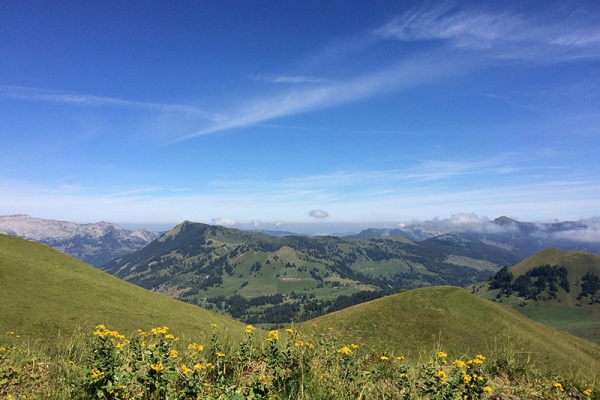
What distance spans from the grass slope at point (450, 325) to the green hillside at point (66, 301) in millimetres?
16709

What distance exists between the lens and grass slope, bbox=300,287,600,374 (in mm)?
34906

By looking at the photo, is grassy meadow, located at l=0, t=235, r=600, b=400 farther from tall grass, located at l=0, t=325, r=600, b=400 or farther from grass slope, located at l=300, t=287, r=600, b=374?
grass slope, located at l=300, t=287, r=600, b=374

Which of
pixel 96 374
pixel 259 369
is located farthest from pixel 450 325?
pixel 96 374

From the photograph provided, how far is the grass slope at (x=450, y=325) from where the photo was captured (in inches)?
1374

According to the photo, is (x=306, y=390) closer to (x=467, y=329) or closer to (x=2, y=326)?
(x=2, y=326)

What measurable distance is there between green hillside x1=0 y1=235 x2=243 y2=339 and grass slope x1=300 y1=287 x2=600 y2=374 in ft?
54.8

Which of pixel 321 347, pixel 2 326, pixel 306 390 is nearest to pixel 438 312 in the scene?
pixel 321 347

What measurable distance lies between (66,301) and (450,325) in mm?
44793

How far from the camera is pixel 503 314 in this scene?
4303 cm

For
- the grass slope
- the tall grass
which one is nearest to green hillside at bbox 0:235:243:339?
the tall grass

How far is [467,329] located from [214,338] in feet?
129

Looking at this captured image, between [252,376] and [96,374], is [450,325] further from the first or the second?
[96,374]

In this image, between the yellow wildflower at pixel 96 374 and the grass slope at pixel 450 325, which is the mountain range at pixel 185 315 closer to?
the grass slope at pixel 450 325

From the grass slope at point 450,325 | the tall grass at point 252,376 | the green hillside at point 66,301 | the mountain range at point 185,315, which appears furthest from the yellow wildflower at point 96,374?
the grass slope at point 450,325
